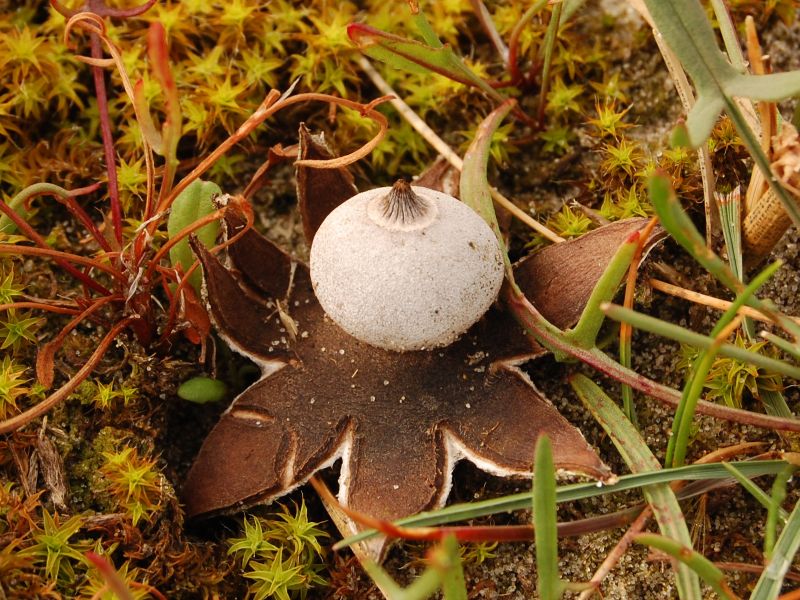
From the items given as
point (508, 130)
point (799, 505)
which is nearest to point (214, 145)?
point (508, 130)

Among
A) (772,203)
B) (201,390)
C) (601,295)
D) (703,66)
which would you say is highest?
(703,66)

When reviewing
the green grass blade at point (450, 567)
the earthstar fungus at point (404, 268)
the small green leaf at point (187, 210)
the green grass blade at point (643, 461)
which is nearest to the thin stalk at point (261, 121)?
the small green leaf at point (187, 210)

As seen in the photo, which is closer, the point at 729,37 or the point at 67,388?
the point at 67,388

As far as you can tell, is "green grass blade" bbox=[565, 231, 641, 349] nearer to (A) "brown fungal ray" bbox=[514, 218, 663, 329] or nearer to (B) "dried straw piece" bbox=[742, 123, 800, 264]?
(A) "brown fungal ray" bbox=[514, 218, 663, 329]

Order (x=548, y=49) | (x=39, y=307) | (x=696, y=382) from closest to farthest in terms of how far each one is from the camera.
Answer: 1. (x=696, y=382)
2. (x=39, y=307)
3. (x=548, y=49)

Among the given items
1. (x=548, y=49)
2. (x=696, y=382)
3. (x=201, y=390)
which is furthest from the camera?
(x=548, y=49)

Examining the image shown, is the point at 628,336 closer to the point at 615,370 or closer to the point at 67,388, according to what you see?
the point at 615,370

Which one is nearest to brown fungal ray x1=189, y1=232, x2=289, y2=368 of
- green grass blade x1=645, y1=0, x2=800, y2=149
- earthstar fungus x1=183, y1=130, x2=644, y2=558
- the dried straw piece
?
earthstar fungus x1=183, y1=130, x2=644, y2=558

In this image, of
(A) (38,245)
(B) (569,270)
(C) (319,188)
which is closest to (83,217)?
(A) (38,245)
